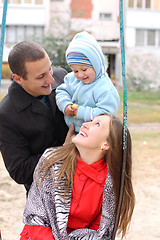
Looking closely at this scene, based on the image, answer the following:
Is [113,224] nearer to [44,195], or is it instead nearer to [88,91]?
[44,195]

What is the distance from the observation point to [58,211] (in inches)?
87.4

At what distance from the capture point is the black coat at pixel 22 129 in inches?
96.0

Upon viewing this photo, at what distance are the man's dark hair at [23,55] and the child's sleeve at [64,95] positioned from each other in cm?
24

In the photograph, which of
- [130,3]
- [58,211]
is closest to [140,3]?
[130,3]

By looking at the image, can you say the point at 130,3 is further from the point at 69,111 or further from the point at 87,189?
the point at 87,189

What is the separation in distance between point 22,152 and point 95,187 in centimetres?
49

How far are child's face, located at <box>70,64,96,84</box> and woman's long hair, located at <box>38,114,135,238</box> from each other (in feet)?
0.89

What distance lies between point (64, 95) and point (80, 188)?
1.85 ft

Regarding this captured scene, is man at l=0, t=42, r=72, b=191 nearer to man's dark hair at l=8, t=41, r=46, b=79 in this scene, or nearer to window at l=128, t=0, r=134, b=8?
man's dark hair at l=8, t=41, r=46, b=79

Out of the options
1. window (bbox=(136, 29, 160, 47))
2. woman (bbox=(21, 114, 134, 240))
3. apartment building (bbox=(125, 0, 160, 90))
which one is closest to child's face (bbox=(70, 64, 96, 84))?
woman (bbox=(21, 114, 134, 240))

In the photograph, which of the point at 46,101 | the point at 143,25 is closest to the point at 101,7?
the point at 143,25

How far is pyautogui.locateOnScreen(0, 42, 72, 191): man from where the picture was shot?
2357mm

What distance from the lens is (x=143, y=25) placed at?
26.7 m

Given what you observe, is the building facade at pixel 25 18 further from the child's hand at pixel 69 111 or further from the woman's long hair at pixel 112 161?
the woman's long hair at pixel 112 161
